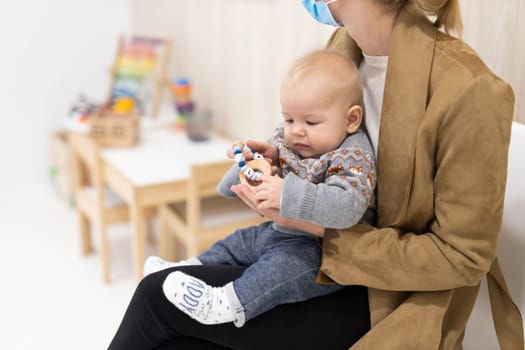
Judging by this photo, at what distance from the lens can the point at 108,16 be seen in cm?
376

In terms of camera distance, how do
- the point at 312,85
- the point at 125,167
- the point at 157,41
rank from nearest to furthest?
the point at 312,85 → the point at 125,167 → the point at 157,41

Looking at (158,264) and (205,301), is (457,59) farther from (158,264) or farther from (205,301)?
(158,264)

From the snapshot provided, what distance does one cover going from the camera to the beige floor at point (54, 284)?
2.26m

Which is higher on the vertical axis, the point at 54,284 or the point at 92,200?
the point at 92,200

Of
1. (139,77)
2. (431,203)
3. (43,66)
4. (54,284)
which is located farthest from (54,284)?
(431,203)

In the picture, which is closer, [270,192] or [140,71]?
[270,192]

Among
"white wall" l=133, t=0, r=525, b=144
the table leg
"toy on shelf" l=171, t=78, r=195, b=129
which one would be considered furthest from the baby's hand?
"toy on shelf" l=171, t=78, r=195, b=129

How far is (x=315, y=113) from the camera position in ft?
3.98

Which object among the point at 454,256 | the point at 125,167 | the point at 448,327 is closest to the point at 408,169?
the point at 454,256

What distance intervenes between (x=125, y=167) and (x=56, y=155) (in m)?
1.25

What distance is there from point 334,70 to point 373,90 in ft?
0.42

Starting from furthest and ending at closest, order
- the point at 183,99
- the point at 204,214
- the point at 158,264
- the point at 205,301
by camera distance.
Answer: the point at 183,99, the point at 204,214, the point at 158,264, the point at 205,301

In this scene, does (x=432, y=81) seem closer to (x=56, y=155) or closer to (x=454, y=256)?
(x=454, y=256)

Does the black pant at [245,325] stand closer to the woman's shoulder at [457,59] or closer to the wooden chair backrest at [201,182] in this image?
the woman's shoulder at [457,59]
